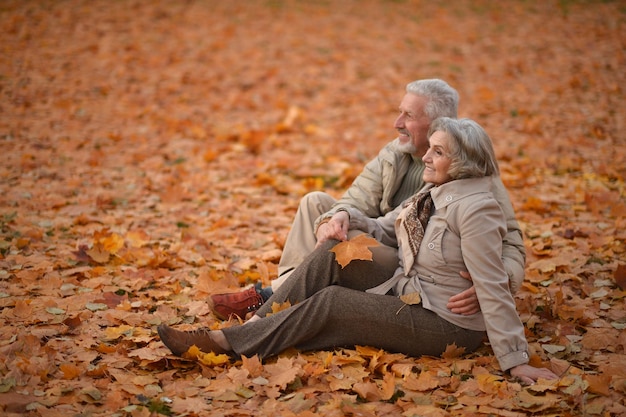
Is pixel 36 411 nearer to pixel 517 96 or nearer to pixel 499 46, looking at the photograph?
pixel 517 96

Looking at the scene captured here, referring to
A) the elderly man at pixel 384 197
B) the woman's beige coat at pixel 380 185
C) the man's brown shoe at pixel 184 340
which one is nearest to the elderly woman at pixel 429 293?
the man's brown shoe at pixel 184 340

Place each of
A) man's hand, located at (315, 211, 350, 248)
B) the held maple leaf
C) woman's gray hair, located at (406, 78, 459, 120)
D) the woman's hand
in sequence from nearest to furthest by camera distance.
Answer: the woman's hand → the held maple leaf → man's hand, located at (315, 211, 350, 248) → woman's gray hair, located at (406, 78, 459, 120)

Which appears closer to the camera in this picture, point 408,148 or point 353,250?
point 353,250

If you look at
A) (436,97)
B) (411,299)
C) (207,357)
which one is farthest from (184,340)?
(436,97)

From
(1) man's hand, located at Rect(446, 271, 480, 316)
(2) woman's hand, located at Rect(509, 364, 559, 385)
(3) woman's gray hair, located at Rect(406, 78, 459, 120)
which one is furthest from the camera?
(3) woman's gray hair, located at Rect(406, 78, 459, 120)

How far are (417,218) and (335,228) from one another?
1.36 feet

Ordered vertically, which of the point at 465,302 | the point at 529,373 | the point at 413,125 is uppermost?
the point at 413,125

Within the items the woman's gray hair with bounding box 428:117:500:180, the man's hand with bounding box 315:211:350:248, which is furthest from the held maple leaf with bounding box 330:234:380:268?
the woman's gray hair with bounding box 428:117:500:180

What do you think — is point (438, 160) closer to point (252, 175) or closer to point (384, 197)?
point (384, 197)

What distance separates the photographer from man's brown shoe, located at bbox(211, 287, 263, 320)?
137 inches

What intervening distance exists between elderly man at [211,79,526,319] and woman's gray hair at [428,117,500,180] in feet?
0.95

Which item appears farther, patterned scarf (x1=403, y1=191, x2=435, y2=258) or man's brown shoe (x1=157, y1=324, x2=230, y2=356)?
patterned scarf (x1=403, y1=191, x2=435, y2=258)

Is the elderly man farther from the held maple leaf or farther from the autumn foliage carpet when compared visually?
the autumn foliage carpet

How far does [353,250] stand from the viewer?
3055 millimetres
